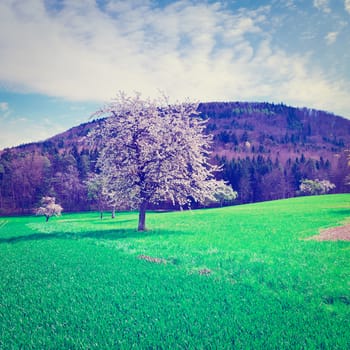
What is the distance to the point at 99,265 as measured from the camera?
13125mm

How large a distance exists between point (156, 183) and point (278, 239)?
11375 mm

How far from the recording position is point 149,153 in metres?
24.4

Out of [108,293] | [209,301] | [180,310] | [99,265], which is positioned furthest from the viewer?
[99,265]

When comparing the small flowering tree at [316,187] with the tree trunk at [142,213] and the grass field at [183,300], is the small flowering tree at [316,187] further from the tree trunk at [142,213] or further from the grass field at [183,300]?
the grass field at [183,300]

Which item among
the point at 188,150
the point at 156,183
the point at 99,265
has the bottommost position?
the point at 99,265

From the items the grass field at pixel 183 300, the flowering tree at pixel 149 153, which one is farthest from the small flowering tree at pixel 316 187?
the grass field at pixel 183 300

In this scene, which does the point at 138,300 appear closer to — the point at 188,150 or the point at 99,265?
the point at 99,265

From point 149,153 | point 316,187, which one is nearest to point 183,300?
point 149,153

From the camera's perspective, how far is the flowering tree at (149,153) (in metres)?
24.1

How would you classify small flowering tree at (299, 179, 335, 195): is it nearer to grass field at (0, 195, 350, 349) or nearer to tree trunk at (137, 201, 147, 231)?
tree trunk at (137, 201, 147, 231)

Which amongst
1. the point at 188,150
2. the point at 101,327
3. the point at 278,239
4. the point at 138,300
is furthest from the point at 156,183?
the point at 101,327

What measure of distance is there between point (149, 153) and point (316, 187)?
7006cm

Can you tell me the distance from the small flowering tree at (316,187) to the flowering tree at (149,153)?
58184mm

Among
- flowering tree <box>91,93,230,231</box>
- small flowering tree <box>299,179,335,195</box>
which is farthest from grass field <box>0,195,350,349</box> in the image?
small flowering tree <box>299,179,335,195</box>
